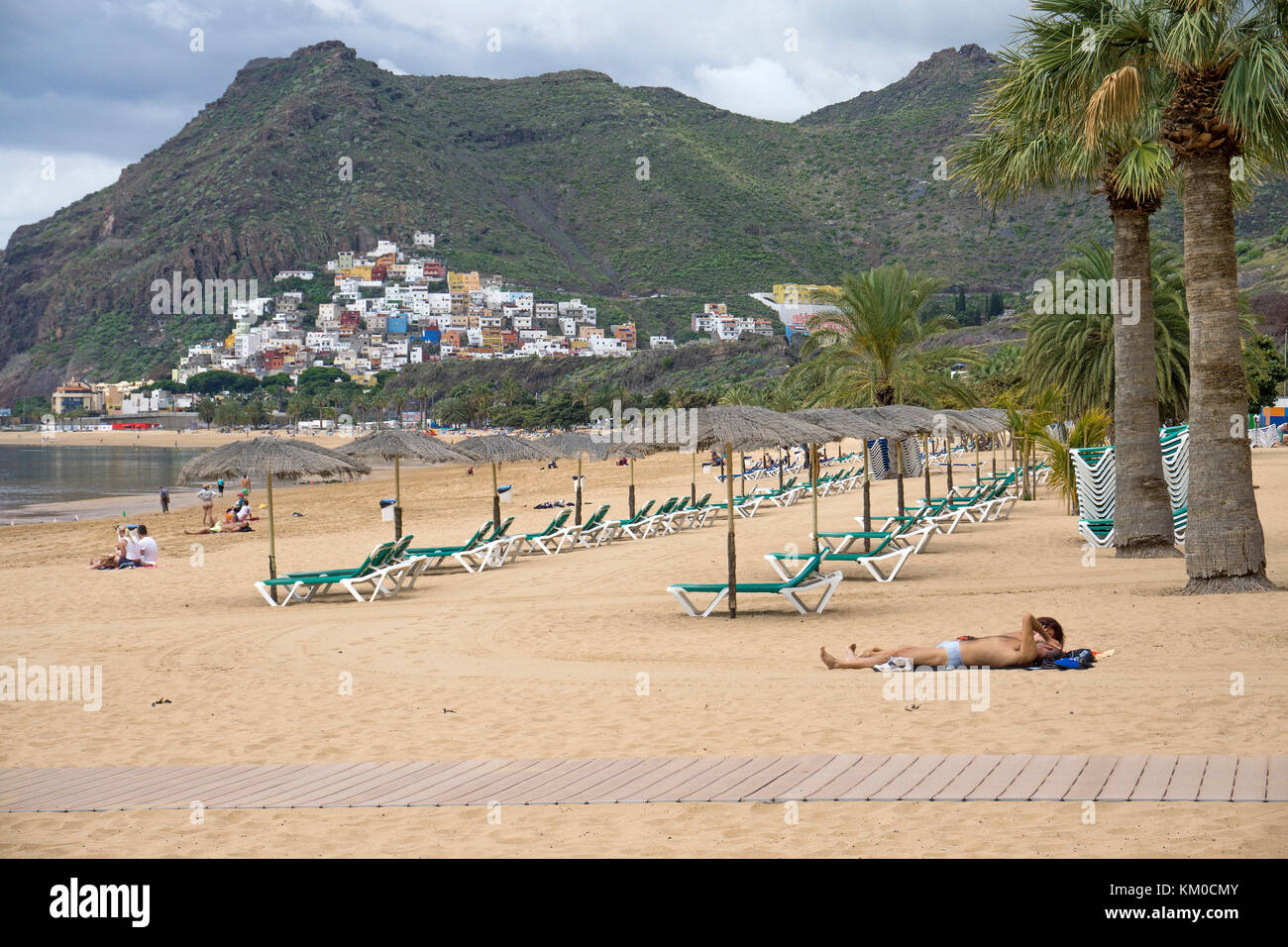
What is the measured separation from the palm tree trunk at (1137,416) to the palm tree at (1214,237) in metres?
2.44

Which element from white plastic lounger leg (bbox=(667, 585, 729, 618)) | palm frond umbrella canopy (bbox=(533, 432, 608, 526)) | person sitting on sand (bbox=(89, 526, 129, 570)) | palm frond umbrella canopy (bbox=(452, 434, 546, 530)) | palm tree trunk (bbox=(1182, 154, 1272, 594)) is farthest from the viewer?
palm frond umbrella canopy (bbox=(533, 432, 608, 526))

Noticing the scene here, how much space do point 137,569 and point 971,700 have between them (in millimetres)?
12970

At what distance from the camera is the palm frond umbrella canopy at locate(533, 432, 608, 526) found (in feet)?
64.0

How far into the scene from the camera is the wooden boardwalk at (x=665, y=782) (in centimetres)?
443

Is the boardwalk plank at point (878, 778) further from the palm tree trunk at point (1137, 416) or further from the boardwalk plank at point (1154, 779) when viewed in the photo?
the palm tree trunk at point (1137, 416)

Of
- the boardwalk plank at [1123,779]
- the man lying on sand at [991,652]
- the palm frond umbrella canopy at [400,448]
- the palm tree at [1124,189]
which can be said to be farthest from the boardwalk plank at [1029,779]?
the palm frond umbrella canopy at [400,448]

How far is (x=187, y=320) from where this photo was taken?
192500 mm

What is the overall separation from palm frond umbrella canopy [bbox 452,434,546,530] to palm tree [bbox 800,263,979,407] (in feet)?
29.1

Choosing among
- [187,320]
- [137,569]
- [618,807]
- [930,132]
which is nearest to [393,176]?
[187,320]

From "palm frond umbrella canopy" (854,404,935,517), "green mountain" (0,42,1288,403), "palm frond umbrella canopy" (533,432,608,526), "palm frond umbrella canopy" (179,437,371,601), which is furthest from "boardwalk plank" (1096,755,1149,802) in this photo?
"green mountain" (0,42,1288,403)

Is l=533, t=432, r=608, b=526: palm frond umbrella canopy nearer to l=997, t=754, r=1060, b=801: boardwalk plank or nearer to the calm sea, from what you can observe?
l=997, t=754, r=1060, b=801: boardwalk plank

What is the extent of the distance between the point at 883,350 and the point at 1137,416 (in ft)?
39.5

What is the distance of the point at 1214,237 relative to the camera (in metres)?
9.63
